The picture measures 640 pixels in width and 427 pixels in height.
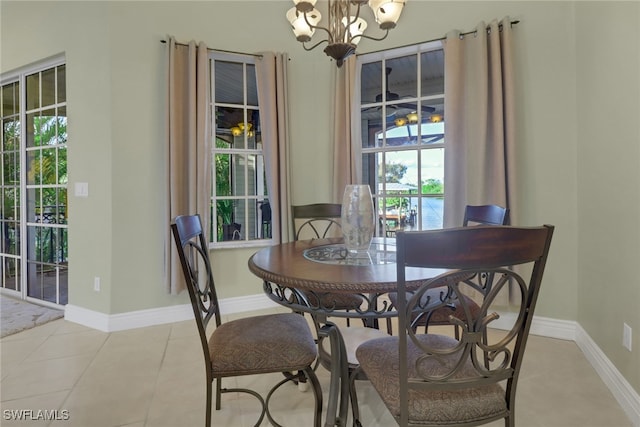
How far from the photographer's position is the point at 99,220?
2912 mm

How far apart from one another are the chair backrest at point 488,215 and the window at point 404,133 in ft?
3.01

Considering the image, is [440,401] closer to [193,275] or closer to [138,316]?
[193,275]

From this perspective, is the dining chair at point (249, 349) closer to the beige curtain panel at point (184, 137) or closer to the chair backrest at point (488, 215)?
the chair backrest at point (488, 215)

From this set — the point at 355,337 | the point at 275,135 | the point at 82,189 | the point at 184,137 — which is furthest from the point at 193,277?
the point at 82,189

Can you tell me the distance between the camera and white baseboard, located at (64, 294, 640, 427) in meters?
2.25

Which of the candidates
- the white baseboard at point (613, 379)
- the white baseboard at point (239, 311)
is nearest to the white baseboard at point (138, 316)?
the white baseboard at point (239, 311)

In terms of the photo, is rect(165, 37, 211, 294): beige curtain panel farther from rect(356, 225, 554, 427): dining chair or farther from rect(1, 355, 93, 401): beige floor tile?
rect(356, 225, 554, 427): dining chair

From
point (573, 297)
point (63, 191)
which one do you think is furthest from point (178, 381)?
point (573, 297)

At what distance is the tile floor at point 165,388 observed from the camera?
172cm

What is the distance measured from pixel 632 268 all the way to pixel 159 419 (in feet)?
7.95

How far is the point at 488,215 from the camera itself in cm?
207

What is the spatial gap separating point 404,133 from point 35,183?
11.9ft

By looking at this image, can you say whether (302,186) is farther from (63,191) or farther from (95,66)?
(63,191)

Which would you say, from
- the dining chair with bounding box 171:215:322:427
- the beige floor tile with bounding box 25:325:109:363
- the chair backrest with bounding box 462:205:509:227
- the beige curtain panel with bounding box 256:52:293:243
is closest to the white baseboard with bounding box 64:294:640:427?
the beige floor tile with bounding box 25:325:109:363
